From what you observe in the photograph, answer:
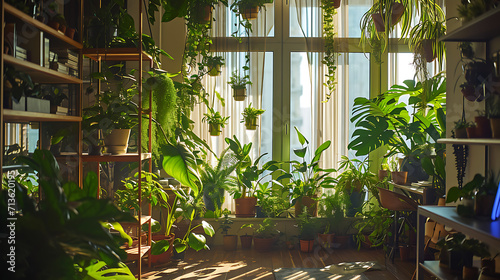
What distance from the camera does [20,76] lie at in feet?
7.18

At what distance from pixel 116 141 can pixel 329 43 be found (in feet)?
9.27

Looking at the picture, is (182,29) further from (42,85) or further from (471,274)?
(471,274)

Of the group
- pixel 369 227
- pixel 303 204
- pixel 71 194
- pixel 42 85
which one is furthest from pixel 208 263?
pixel 71 194

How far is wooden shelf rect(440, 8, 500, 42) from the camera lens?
233 centimetres

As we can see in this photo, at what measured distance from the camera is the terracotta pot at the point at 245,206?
509cm

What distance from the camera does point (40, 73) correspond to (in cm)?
249

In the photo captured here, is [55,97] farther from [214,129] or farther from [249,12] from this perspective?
[249,12]

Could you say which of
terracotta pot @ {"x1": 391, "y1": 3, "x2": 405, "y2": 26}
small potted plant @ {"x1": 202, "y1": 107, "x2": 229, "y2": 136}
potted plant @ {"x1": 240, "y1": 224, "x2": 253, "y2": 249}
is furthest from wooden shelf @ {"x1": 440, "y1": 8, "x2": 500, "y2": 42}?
potted plant @ {"x1": 240, "y1": 224, "x2": 253, "y2": 249}

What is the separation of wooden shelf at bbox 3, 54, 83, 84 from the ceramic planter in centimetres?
50

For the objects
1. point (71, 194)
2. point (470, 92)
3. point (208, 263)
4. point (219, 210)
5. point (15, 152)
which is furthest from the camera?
point (219, 210)

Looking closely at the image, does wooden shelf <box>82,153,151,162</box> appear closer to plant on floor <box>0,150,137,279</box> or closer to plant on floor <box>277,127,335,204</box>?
plant on floor <box>0,150,137,279</box>

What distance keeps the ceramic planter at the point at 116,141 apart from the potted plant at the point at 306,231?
7.75ft

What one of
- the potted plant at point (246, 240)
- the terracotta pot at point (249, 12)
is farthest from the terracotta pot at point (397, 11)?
the potted plant at point (246, 240)

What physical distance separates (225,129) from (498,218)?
3.35m
